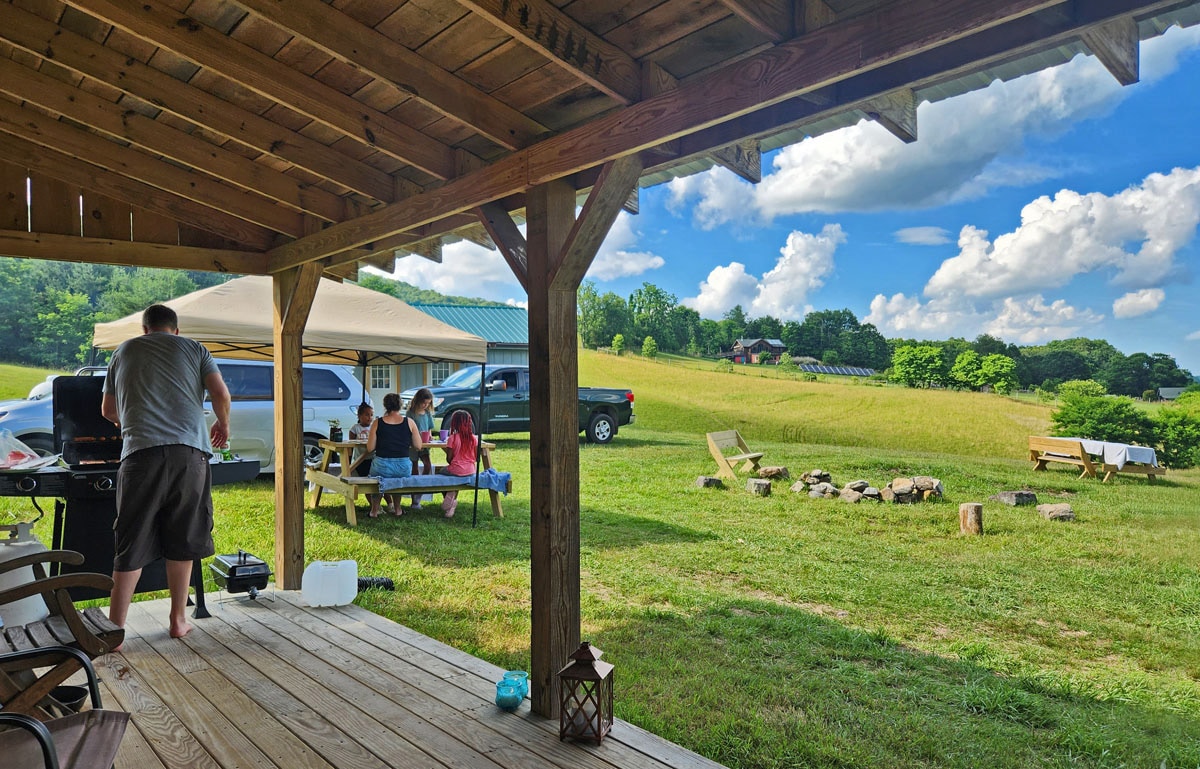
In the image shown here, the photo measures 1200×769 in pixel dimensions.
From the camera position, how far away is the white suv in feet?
25.7

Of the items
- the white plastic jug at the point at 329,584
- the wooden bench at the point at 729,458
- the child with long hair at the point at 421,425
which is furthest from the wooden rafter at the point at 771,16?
the wooden bench at the point at 729,458

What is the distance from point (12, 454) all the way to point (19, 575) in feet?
2.61

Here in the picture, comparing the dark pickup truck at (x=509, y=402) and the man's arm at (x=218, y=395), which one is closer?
the man's arm at (x=218, y=395)

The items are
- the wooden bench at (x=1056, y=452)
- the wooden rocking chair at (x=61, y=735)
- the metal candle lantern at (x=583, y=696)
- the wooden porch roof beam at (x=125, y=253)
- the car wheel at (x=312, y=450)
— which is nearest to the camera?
the wooden rocking chair at (x=61, y=735)

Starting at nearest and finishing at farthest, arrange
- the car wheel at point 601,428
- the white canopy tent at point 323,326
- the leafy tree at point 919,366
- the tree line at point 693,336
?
the white canopy tent at point 323,326
the car wheel at point 601,428
the tree line at point 693,336
the leafy tree at point 919,366

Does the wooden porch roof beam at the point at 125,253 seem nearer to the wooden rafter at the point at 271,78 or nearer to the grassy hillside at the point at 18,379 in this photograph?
the wooden rafter at the point at 271,78

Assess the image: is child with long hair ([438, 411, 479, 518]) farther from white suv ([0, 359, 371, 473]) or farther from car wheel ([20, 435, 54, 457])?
car wheel ([20, 435, 54, 457])

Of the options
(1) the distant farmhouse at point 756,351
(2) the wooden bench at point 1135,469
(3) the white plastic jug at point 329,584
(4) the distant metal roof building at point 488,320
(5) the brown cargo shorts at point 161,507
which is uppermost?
(4) the distant metal roof building at point 488,320

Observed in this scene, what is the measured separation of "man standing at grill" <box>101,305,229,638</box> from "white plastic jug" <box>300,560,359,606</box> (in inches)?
33.7

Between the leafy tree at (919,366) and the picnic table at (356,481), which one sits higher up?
the leafy tree at (919,366)

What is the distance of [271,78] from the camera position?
2.73 m

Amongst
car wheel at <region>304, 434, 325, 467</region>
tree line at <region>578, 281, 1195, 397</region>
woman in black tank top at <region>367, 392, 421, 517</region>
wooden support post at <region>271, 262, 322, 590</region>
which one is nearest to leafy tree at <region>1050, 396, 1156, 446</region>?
tree line at <region>578, 281, 1195, 397</region>

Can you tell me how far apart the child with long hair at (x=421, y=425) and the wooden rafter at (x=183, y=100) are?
4.31 meters

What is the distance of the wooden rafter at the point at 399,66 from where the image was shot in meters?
2.30
